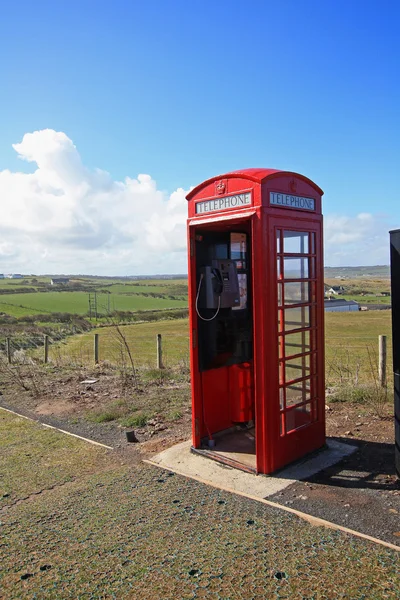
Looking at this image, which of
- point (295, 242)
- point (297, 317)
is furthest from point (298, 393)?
point (295, 242)

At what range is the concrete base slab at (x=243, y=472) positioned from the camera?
192 inches

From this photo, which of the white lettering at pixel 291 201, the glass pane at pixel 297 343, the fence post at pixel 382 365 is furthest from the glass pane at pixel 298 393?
the fence post at pixel 382 365

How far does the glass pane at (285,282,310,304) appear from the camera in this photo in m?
5.27

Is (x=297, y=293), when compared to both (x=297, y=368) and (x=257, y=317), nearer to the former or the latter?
(x=257, y=317)

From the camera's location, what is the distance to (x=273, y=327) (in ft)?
16.4

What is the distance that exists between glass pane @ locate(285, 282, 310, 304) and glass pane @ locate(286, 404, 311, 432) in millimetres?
1188

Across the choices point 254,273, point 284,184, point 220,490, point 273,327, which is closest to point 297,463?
point 220,490

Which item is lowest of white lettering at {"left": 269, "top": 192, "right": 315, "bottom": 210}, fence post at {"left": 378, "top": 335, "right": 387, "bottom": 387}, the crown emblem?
fence post at {"left": 378, "top": 335, "right": 387, "bottom": 387}

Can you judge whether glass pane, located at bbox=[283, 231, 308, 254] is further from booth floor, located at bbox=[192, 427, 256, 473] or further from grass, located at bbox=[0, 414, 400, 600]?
grass, located at bbox=[0, 414, 400, 600]

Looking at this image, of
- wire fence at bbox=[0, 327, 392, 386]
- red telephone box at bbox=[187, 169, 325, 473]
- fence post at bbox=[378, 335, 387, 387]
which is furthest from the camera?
wire fence at bbox=[0, 327, 392, 386]

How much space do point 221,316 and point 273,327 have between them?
3.91 feet

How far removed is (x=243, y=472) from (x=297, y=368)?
1.25 metres

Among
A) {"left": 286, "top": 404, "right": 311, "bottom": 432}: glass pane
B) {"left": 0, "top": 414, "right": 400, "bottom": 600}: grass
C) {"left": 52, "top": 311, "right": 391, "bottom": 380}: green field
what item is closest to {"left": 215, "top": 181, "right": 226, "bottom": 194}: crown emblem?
{"left": 286, "top": 404, "right": 311, "bottom": 432}: glass pane

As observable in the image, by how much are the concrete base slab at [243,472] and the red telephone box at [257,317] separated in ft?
0.35
